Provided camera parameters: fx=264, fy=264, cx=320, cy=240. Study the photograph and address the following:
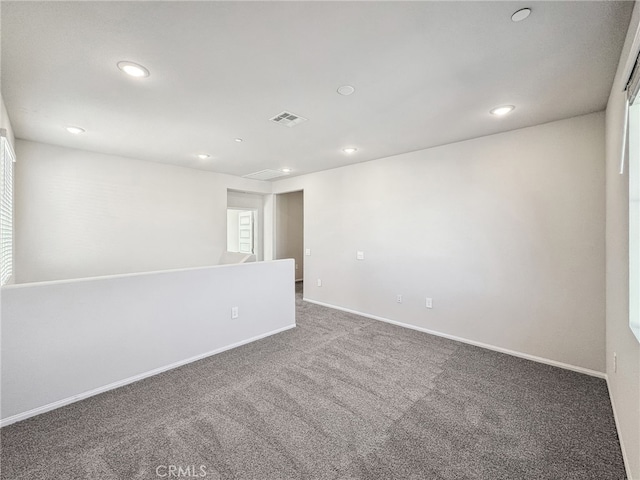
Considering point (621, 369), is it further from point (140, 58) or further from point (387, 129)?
point (140, 58)

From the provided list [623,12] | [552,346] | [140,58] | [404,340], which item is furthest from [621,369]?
[140,58]

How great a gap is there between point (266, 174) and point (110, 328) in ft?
12.8

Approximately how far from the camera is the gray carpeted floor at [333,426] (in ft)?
5.09

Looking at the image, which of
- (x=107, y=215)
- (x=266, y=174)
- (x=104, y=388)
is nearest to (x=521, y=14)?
(x=104, y=388)

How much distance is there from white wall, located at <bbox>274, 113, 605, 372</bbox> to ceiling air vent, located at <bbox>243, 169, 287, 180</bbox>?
1.49 m

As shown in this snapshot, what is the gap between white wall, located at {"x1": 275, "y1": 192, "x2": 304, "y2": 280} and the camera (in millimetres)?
6762

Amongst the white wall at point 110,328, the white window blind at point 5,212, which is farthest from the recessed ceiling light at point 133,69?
the white wall at point 110,328

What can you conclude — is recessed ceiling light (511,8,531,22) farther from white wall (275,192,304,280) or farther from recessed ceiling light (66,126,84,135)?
white wall (275,192,304,280)

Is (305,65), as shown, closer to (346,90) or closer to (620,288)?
(346,90)

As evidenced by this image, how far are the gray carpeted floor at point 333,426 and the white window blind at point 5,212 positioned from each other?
66.4 inches

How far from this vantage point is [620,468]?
1.56 meters

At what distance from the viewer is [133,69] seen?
196cm

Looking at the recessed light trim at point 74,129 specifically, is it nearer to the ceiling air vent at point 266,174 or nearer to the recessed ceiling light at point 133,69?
the recessed ceiling light at point 133,69

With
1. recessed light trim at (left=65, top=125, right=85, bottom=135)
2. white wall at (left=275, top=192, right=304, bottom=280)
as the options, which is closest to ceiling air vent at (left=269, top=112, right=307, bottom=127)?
recessed light trim at (left=65, top=125, right=85, bottom=135)
